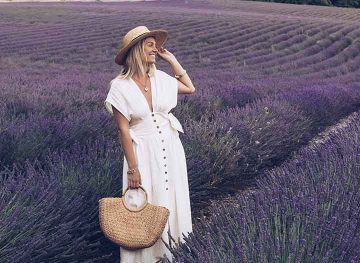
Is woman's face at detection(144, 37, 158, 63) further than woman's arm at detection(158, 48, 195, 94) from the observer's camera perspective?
No

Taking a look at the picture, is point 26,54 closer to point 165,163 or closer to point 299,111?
point 299,111

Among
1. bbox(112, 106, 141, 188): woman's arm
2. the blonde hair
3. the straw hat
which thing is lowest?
bbox(112, 106, 141, 188): woman's arm

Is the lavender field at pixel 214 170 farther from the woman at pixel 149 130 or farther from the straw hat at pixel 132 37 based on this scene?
the straw hat at pixel 132 37

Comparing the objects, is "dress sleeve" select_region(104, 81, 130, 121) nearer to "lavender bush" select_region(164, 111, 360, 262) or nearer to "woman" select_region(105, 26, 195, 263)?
"woman" select_region(105, 26, 195, 263)

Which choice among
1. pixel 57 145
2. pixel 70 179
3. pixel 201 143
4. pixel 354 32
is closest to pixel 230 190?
pixel 201 143

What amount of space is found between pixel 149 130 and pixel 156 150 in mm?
105

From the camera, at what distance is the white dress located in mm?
2954

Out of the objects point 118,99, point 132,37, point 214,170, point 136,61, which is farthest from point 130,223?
point 214,170

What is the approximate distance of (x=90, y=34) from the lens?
1880 cm

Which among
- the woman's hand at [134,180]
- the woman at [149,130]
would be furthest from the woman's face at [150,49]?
the woman's hand at [134,180]

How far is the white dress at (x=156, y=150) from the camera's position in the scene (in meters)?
2.95

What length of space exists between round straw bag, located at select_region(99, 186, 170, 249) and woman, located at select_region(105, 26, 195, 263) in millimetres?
113

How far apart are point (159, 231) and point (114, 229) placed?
0.69ft

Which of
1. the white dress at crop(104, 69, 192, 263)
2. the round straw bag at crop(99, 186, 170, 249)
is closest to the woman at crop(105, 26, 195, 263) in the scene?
the white dress at crop(104, 69, 192, 263)
